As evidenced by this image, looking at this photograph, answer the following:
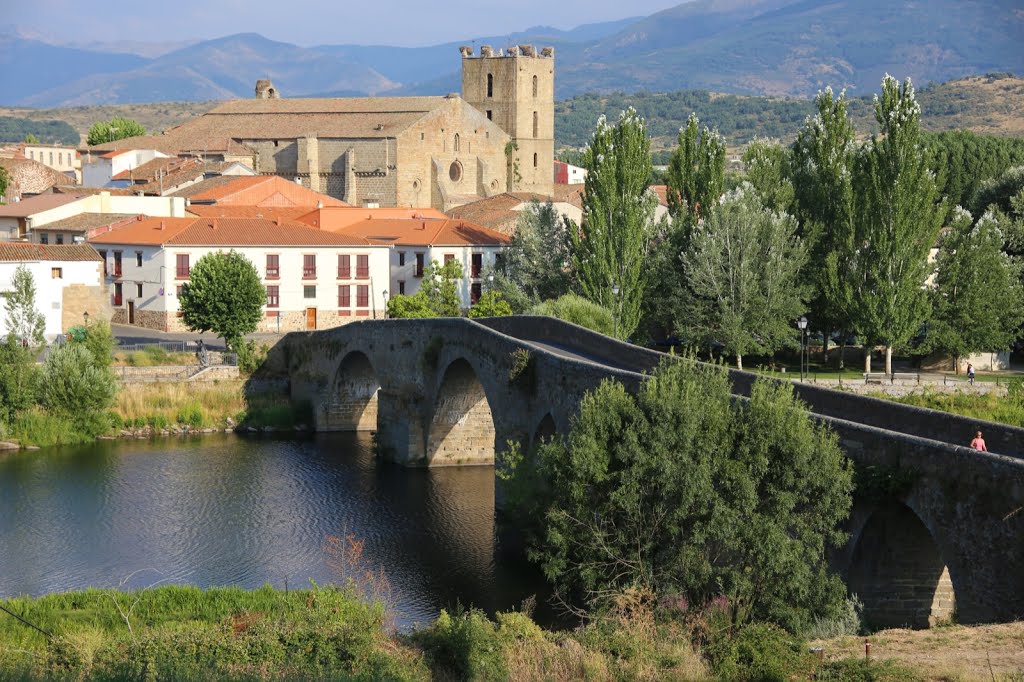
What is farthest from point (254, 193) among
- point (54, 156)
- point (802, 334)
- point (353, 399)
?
point (54, 156)

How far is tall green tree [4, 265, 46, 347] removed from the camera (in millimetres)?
46469

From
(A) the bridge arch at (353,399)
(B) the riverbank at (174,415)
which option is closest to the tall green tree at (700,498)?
(A) the bridge arch at (353,399)

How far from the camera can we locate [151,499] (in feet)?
109

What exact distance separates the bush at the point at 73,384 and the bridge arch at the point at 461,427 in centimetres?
1047

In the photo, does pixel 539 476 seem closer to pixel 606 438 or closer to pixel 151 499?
pixel 606 438

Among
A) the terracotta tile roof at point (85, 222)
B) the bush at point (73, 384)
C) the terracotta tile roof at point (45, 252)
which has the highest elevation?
the terracotta tile roof at point (85, 222)

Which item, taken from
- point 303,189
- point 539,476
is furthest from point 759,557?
point 303,189

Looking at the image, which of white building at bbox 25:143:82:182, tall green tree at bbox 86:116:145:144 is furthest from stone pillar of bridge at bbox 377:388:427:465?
tall green tree at bbox 86:116:145:144

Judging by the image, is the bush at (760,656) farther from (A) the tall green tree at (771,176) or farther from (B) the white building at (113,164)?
(B) the white building at (113,164)

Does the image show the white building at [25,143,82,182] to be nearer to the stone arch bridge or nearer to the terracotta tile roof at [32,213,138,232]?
Result: the terracotta tile roof at [32,213,138,232]

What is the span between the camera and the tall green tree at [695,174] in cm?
4469

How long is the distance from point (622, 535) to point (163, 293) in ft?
115

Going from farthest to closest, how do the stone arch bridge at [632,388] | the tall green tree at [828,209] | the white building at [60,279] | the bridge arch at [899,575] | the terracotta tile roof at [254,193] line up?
the terracotta tile roof at [254,193] → the white building at [60,279] → the tall green tree at [828,209] → the bridge arch at [899,575] → the stone arch bridge at [632,388]

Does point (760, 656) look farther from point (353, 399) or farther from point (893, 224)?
point (353, 399)
